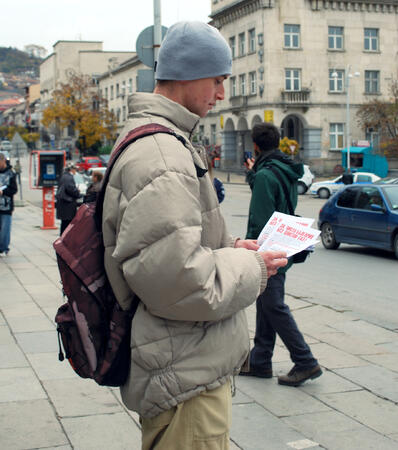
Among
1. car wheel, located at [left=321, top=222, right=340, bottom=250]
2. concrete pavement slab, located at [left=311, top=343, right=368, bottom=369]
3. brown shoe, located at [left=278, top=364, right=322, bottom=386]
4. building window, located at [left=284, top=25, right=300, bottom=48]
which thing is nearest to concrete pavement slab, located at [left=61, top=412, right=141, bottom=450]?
brown shoe, located at [left=278, top=364, right=322, bottom=386]

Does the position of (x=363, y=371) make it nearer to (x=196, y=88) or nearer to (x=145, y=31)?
(x=196, y=88)

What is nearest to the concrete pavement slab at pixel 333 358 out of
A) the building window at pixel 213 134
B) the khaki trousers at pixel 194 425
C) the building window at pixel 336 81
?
the khaki trousers at pixel 194 425

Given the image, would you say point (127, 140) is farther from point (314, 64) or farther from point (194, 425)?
point (314, 64)

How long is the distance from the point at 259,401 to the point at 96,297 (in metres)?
2.98

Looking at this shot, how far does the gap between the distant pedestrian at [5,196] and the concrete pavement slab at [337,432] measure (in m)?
9.17

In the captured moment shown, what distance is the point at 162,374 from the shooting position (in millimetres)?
2205

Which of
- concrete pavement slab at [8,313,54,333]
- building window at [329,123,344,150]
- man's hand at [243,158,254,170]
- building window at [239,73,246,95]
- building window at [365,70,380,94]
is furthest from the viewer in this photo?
building window at [239,73,246,95]

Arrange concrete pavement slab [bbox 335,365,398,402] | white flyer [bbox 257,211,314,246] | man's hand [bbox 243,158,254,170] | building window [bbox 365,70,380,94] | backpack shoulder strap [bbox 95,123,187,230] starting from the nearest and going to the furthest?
1. backpack shoulder strap [bbox 95,123,187,230]
2. white flyer [bbox 257,211,314,246]
3. concrete pavement slab [bbox 335,365,398,402]
4. man's hand [bbox 243,158,254,170]
5. building window [bbox 365,70,380,94]

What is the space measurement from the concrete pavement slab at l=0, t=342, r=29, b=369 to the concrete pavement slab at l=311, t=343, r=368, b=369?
8.19 feet

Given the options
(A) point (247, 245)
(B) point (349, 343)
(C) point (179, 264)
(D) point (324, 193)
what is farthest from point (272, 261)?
(D) point (324, 193)

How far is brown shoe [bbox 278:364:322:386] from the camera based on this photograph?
17.4ft

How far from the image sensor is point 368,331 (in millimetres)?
7379

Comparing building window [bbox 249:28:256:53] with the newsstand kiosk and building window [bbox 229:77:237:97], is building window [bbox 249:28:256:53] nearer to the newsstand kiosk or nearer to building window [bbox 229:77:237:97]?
building window [bbox 229:77:237:97]

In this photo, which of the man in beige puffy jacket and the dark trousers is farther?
the dark trousers
